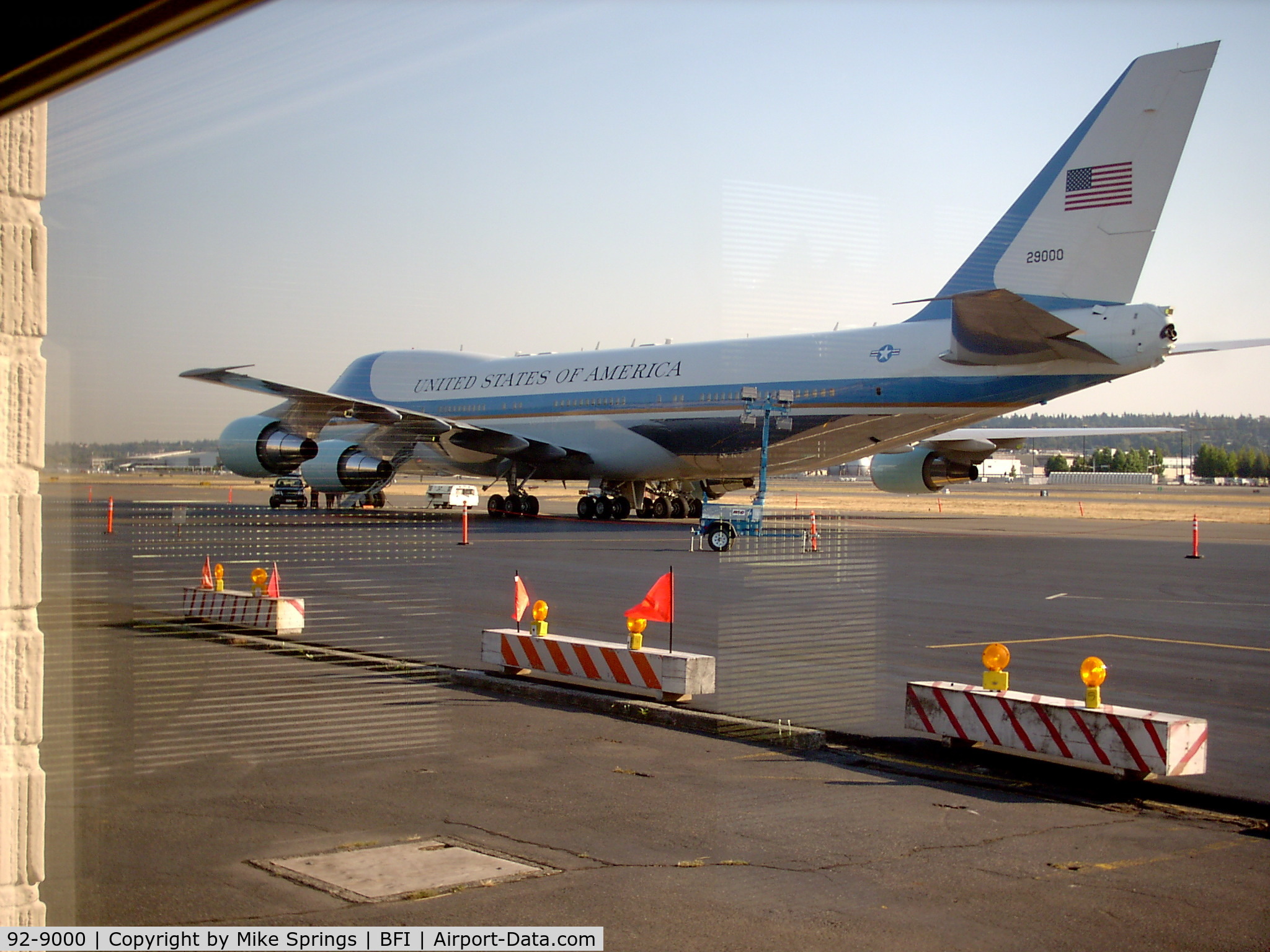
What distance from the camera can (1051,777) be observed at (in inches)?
299

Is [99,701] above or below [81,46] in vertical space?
below

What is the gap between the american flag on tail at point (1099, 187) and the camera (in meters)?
20.6

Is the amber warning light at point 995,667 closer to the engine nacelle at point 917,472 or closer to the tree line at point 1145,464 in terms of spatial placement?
the engine nacelle at point 917,472

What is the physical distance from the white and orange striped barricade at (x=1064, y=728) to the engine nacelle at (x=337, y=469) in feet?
79.5

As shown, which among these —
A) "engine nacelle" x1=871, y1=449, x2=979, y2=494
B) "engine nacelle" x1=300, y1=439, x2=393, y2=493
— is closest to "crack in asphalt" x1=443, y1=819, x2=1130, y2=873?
"engine nacelle" x1=300, y1=439, x2=393, y2=493

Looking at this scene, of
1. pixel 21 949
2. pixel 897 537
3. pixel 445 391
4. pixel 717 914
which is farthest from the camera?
pixel 445 391

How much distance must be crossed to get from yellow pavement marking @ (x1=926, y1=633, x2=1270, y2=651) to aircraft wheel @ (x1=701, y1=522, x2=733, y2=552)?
1113 centimetres

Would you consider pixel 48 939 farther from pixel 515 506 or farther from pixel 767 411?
pixel 515 506

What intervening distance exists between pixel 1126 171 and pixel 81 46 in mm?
21345

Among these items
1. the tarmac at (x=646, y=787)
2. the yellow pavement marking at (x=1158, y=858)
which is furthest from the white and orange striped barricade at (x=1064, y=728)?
the yellow pavement marking at (x=1158, y=858)

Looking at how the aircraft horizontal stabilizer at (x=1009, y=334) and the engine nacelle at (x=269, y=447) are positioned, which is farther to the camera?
the aircraft horizontal stabilizer at (x=1009, y=334)

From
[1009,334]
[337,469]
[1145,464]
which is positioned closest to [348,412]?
[337,469]

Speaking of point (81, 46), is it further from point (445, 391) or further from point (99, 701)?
point (445, 391)

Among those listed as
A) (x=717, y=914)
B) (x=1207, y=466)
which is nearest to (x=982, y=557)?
(x=717, y=914)
